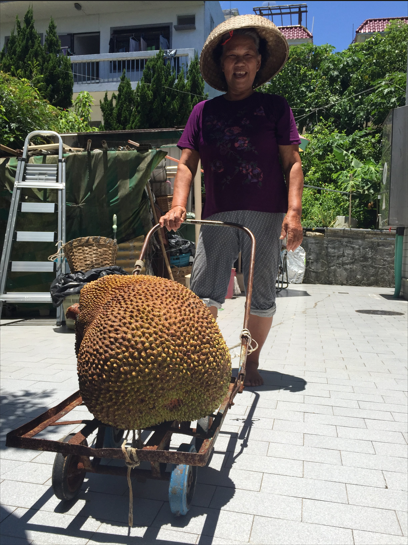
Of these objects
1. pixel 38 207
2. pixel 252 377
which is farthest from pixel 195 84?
pixel 252 377

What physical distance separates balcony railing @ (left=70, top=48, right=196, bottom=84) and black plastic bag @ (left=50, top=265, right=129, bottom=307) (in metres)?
Result: 16.3

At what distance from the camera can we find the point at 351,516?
1990 millimetres

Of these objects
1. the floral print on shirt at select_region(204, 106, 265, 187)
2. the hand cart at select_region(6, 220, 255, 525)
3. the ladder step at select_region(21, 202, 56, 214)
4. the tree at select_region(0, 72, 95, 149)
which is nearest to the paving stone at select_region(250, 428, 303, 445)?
the hand cart at select_region(6, 220, 255, 525)

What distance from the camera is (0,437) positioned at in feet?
8.88

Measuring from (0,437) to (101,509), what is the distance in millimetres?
1006

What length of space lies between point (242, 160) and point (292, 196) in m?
0.39

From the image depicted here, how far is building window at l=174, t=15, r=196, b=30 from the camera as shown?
68.1 feet

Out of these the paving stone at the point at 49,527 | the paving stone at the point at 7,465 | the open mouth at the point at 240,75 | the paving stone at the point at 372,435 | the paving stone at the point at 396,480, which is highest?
the open mouth at the point at 240,75

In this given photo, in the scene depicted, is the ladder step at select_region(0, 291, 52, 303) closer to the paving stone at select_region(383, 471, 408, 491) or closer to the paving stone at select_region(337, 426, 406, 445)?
the paving stone at select_region(337, 426, 406, 445)

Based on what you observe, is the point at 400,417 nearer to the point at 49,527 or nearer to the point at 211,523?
the point at 211,523

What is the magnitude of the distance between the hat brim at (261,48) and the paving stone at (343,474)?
2.50 metres

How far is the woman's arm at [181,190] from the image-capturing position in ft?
8.52

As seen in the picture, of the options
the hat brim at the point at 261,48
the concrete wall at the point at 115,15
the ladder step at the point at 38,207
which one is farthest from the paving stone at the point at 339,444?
the concrete wall at the point at 115,15

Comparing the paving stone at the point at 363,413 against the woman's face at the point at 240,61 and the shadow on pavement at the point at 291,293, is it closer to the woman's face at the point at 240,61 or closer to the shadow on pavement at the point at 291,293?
the woman's face at the point at 240,61
